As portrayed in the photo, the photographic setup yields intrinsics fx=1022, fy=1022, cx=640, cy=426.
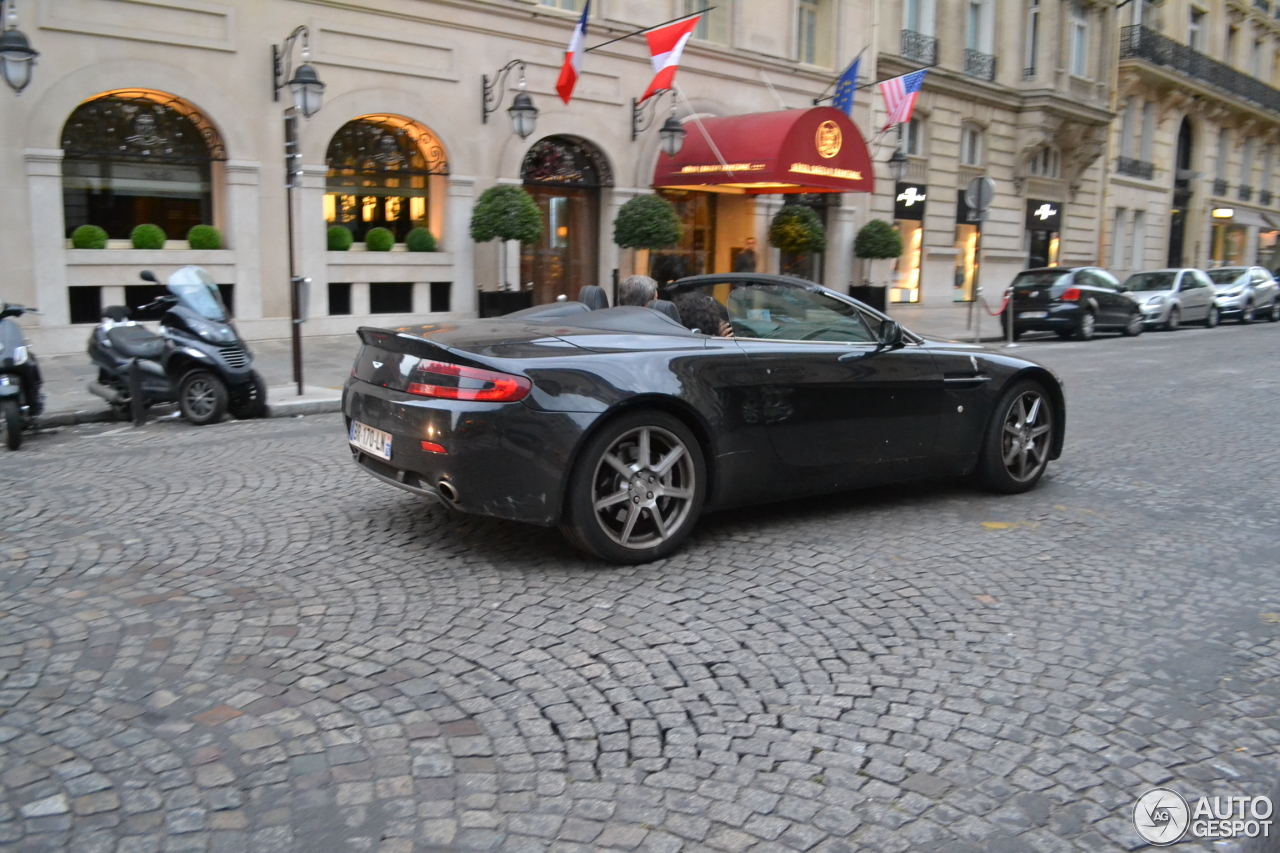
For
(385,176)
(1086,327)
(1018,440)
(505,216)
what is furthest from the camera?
(1086,327)

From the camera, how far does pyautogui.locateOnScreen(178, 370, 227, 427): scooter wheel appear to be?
9281 mm

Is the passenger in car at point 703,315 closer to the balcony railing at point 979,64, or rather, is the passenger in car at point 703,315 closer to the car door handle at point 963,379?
the car door handle at point 963,379

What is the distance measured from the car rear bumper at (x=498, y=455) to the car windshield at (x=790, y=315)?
1.53m

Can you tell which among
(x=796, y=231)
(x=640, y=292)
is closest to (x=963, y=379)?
(x=640, y=292)

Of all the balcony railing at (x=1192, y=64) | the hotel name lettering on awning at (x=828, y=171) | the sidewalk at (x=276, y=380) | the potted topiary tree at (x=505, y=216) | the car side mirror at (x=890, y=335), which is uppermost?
the balcony railing at (x=1192, y=64)

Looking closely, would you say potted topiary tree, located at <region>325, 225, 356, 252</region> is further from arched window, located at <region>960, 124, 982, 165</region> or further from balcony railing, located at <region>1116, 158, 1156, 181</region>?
balcony railing, located at <region>1116, 158, 1156, 181</region>

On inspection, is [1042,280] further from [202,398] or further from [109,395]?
[109,395]

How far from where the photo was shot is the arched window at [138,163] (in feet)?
45.0

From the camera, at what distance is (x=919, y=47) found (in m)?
26.4

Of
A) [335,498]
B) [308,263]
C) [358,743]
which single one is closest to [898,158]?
[308,263]

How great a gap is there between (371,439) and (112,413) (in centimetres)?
590

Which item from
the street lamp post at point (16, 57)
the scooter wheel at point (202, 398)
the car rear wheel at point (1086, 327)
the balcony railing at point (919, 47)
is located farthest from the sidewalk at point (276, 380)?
the balcony railing at point (919, 47)

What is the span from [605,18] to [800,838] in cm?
1858

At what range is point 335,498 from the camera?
20.0 feet
